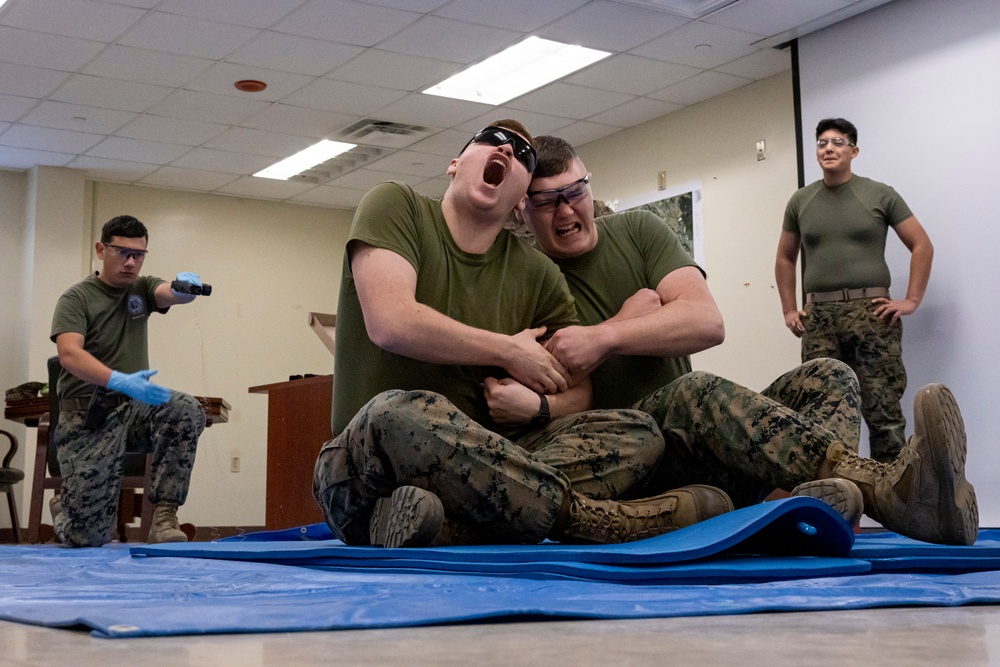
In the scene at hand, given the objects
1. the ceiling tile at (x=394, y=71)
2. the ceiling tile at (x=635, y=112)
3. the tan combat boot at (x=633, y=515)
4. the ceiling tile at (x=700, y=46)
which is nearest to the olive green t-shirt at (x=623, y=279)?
the tan combat boot at (x=633, y=515)

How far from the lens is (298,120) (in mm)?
6684

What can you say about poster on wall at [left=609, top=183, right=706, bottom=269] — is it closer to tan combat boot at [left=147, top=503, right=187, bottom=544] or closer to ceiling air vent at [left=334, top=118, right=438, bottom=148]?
ceiling air vent at [left=334, top=118, right=438, bottom=148]

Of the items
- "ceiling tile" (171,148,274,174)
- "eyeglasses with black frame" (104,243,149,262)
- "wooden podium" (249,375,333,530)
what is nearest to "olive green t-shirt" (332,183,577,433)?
"eyeglasses with black frame" (104,243,149,262)

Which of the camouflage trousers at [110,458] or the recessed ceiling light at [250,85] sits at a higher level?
the recessed ceiling light at [250,85]

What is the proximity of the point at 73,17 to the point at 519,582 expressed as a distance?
4.60 metres

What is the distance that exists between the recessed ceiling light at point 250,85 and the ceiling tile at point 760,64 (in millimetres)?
2440

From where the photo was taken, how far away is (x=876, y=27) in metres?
5.19

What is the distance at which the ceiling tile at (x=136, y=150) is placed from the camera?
7074 mm

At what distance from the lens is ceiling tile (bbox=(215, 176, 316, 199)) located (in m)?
8.10

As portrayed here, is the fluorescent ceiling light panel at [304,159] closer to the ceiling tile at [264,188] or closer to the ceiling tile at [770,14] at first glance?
the ceiling tile at [264,188]

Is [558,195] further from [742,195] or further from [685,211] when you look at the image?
[685,211]

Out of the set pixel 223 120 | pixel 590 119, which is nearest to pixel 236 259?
pixel 223 120

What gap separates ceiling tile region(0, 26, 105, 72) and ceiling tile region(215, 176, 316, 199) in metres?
2.35

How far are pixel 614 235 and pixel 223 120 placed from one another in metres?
4.93
